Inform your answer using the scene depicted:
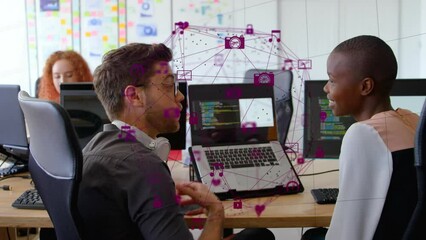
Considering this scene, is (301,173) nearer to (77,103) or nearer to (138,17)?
(77,103)

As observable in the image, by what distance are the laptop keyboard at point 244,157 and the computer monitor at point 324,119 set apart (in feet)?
0.85

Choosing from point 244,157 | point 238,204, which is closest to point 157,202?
point 238,204

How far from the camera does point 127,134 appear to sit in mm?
1132

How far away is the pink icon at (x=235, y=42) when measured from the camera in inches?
46.9

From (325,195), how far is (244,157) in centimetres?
31

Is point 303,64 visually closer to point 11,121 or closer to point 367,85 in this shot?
point 367,85

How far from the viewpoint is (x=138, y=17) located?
4.28m

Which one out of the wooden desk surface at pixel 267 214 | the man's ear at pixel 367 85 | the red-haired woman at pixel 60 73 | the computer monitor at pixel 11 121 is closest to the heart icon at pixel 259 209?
the wooden desk surface at pixel 267 214

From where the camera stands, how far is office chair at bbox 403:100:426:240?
97cm

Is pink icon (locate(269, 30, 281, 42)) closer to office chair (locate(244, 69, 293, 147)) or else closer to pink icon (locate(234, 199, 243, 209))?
office chair (locate(244, 69, 293, 147))

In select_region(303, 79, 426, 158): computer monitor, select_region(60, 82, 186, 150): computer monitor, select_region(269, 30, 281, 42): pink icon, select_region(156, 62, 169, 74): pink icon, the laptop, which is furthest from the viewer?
select_region(60, 82, 186, 150): computer monitor

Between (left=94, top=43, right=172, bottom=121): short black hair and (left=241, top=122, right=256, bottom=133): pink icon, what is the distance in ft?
1.89

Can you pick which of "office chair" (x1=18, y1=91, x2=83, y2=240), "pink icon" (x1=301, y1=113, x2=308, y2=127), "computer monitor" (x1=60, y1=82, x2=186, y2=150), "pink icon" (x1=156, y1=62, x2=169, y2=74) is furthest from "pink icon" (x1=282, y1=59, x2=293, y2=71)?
"computer monitor" (x1=60, y1=82, x2=186, y2=150)

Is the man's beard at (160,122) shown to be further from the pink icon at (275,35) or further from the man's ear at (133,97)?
the pink icon at (275,35)
